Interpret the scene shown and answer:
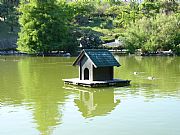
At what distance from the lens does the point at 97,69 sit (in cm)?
2592

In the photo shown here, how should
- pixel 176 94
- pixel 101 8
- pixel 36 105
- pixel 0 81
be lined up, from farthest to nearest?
Result: pixel 101 8, pixel 0 81, pixel 176 94, pixel 36 105

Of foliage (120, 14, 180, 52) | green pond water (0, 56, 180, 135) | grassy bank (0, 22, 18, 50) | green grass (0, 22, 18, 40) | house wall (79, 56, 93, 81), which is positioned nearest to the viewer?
green pond water (0, 56, 180, 135)

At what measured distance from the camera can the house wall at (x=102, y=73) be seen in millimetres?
26031

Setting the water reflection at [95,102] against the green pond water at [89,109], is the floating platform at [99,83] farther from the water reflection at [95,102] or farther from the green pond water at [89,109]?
the water reflection at [95,102]

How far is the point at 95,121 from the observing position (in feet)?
52.5

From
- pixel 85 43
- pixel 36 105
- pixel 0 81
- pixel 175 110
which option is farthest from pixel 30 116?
pixel 85 43

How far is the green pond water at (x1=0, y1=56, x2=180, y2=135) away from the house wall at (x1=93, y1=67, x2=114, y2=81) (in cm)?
139

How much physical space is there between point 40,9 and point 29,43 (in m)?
5.67

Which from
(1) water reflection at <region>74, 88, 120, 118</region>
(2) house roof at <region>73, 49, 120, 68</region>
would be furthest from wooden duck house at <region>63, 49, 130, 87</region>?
(1) water reflection at <region>74, 88, 120, 118</region>

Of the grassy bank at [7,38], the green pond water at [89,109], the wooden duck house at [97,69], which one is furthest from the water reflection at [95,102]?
the grassy bank at [7,38]

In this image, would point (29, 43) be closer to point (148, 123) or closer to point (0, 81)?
point (0, 81)

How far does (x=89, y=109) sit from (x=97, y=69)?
751 centimetres

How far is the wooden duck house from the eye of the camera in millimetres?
25516

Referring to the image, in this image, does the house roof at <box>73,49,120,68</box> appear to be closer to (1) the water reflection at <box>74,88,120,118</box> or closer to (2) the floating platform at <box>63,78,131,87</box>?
(2) the floating platform at <box>63,78,131,87</box>
